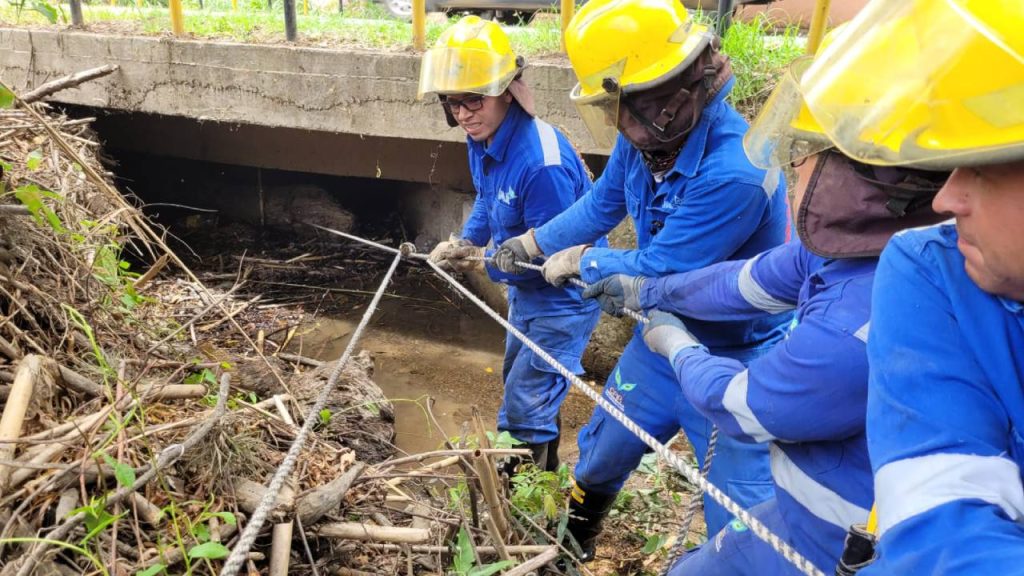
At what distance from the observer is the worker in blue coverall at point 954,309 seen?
2.84ft

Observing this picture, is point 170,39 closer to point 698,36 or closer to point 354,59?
point 354,59

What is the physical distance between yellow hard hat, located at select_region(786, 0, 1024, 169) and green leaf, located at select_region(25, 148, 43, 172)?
2814 mm

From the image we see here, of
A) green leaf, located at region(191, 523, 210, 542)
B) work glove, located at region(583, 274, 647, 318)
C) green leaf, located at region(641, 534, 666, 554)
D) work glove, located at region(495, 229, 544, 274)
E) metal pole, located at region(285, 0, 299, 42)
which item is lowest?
green leaf, located at region(641, 534, 666, 554)

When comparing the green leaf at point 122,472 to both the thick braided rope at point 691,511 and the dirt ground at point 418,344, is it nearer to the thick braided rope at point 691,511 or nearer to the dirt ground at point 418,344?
the dirt ground at point 418,344

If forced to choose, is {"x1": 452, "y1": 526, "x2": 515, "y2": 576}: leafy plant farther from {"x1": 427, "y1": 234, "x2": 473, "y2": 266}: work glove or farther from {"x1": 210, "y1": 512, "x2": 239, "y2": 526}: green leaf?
{"x1": 427, "y1": 234, "x2": 473, "y2": 266}: work glove

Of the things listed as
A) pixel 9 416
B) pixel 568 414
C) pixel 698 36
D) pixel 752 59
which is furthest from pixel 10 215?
pixel 752 59

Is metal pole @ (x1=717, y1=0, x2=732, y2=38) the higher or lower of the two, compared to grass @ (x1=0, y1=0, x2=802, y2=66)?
higher

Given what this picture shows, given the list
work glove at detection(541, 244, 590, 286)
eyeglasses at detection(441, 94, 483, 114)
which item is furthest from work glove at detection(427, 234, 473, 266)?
work glove at detection(541, 244, 590, 286)

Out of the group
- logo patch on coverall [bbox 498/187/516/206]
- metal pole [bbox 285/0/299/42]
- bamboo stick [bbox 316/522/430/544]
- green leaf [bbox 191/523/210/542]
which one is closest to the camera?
green leaf [bbox 191/523/210/542]

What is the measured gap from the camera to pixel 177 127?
23.5 feet

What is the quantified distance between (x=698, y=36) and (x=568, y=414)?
3344 mm

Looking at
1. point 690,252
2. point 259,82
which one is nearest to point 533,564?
point 690,252

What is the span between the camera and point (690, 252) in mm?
2350

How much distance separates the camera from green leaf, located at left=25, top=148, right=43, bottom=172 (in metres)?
2.57
